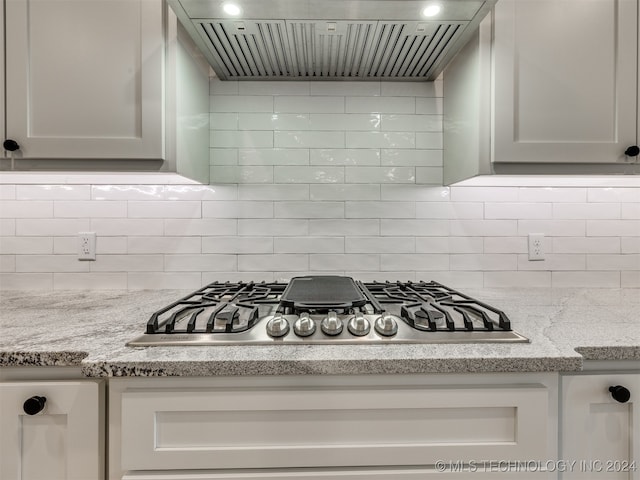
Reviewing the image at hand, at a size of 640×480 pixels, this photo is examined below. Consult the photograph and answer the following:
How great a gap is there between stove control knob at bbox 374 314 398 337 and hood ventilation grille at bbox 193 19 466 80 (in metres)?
0.85

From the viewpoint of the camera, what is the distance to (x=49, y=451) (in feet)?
2.41

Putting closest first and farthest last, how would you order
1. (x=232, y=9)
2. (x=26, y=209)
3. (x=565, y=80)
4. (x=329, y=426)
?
(x=329, y=426), (x=232, y=9), (x=565, y=80), (x=26, y=209)

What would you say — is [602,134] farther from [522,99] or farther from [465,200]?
[465,200]

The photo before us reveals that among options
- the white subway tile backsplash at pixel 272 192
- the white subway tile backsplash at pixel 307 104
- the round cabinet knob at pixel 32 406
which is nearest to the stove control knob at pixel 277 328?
the round cabinet knob at pixel 32 406

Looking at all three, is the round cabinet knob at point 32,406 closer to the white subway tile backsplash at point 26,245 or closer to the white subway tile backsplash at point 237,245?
the white subway tile backsplash at point 237,245

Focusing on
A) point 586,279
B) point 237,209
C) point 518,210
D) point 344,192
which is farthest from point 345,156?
point 586,279

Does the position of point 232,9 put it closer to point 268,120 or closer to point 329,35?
point 329,35

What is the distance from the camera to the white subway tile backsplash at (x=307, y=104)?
4.58 feet

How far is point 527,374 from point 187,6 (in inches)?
49.4

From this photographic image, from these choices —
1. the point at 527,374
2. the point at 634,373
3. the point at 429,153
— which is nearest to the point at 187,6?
the point at 429,153

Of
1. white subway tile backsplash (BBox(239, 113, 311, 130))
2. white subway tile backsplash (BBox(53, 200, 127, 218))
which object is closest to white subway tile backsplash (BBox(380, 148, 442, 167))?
white subway tile backsplash (BBox(239, 113, 311, 130))

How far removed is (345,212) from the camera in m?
1.42

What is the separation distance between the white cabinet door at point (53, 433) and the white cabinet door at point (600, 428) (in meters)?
1.02

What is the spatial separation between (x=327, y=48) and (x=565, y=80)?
2.48 feet
